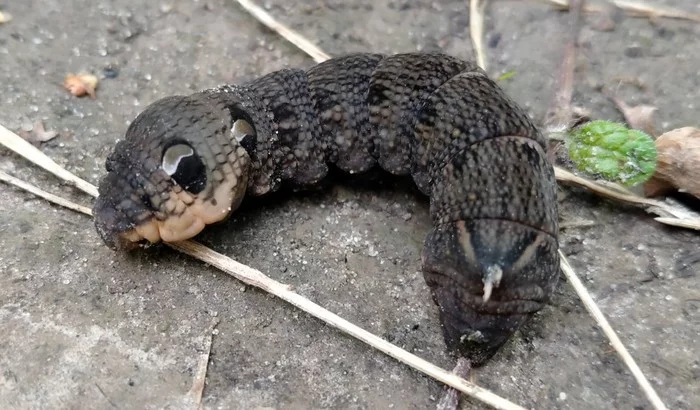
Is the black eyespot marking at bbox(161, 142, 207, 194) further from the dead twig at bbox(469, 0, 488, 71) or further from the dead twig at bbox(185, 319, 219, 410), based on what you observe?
the dead twig at bbox(469, 0, 488, 71)

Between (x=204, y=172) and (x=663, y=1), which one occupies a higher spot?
→ (x=663, y=1)

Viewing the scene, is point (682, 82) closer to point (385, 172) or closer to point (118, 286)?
point (385, 172)

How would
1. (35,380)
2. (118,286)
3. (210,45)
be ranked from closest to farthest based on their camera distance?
(35,380) → (118,286) → (210,45)

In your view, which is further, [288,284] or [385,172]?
[385,172]

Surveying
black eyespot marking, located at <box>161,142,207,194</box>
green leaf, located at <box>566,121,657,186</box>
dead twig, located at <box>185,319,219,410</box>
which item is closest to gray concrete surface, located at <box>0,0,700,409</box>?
dead twig, located at <box>185,319,219,410</box>

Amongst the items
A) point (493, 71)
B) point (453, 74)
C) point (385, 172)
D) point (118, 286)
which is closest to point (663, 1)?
point (493, 71)

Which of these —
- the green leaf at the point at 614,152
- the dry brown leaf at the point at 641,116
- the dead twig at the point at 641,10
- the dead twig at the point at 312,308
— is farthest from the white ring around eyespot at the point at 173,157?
the dead twig at the point at 641,10

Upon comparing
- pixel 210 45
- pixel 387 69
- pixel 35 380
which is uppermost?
pixel 387 69

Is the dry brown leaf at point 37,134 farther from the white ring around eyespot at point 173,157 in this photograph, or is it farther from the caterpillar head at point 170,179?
the white ring around eyespot at point 173,157
